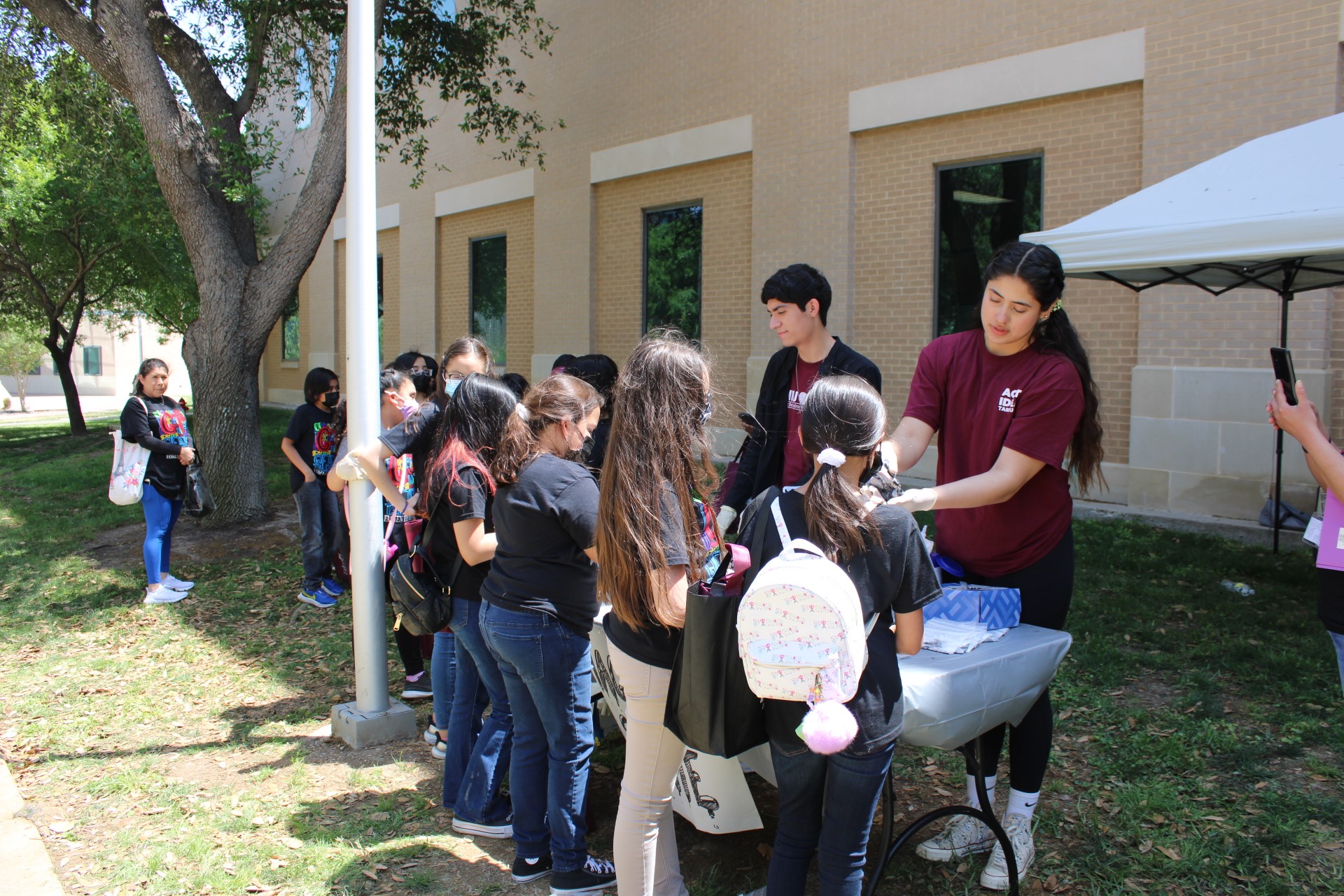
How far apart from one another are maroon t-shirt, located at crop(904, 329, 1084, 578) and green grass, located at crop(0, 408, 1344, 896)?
44.2 inches

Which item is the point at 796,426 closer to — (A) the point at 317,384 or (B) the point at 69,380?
(A) the point at 317,384

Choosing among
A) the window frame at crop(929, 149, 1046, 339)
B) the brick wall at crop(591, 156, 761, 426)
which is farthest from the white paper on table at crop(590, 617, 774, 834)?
the brick wall at crop(591, 156, 761, 426)

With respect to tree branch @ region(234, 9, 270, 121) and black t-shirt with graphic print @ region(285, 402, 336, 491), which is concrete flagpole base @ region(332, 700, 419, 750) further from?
tree branch @ region(234, 9, 270, 121)

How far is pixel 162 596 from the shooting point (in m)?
7.18

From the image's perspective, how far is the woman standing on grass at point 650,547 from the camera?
2545 mm

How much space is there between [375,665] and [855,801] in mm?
2844

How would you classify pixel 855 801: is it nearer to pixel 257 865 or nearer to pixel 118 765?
pixel 257 865

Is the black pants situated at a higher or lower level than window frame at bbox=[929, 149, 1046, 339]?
lower

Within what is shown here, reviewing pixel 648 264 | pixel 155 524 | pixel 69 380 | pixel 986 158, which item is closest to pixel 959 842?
pixel 155 524

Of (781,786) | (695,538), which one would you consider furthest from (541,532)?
(781,786)

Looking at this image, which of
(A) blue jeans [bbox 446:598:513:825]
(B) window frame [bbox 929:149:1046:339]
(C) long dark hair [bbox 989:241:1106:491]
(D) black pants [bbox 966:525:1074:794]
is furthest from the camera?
(B) window frame [bbox 929:149:1046:339]

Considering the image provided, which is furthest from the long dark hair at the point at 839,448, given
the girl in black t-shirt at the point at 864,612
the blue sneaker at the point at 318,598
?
the blue sneaker at the point at 318,598

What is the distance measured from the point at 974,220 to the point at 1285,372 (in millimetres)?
7008

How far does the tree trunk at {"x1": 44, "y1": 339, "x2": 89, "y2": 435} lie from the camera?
20234 mm
